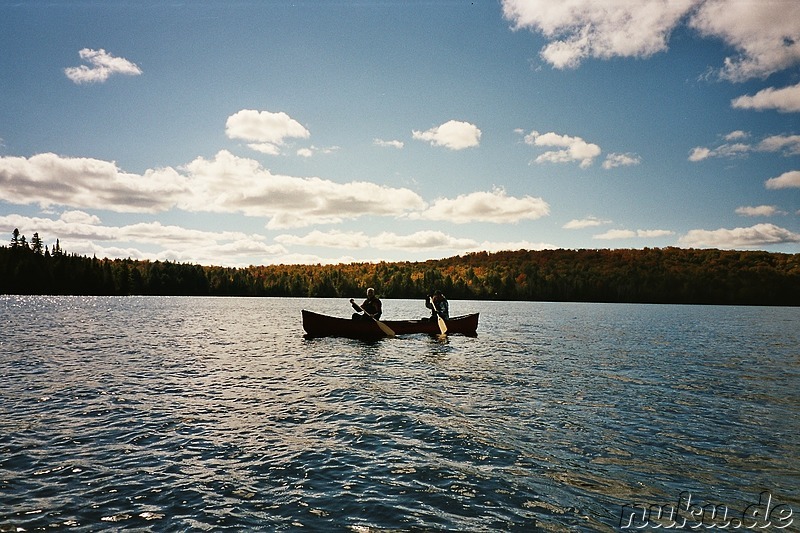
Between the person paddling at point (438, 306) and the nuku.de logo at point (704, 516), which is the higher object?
the person paddling at point (438, 306)

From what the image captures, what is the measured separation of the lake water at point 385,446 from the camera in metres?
8.36

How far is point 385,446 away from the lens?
1191 cm

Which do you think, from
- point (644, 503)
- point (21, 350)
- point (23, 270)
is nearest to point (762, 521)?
point (644, 503)

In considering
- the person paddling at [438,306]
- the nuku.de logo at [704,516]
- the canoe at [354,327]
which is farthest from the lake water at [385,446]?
the person paddling at [438,306]

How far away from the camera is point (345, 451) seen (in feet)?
37.8

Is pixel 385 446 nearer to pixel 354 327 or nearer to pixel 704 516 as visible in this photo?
pixel 704 516

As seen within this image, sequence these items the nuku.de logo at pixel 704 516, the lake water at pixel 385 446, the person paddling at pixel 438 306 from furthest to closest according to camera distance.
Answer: the person paddling at pixel 438 306 → the lake water at pixel 385 446 → the nuku.de logo at pixel 704 516

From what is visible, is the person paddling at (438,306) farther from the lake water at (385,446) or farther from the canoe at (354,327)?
the lake water at (385,446)

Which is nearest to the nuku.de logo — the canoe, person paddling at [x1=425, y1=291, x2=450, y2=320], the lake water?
the lake water

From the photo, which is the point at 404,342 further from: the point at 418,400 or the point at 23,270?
the point at 23,270

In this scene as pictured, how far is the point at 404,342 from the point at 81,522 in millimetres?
29943

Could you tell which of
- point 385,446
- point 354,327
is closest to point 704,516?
point 385,446

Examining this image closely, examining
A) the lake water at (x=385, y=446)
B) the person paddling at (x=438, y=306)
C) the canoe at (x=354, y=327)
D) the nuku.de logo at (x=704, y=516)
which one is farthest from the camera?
the person paddling at (x=438, y=306)

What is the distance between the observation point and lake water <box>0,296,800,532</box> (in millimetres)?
8359
